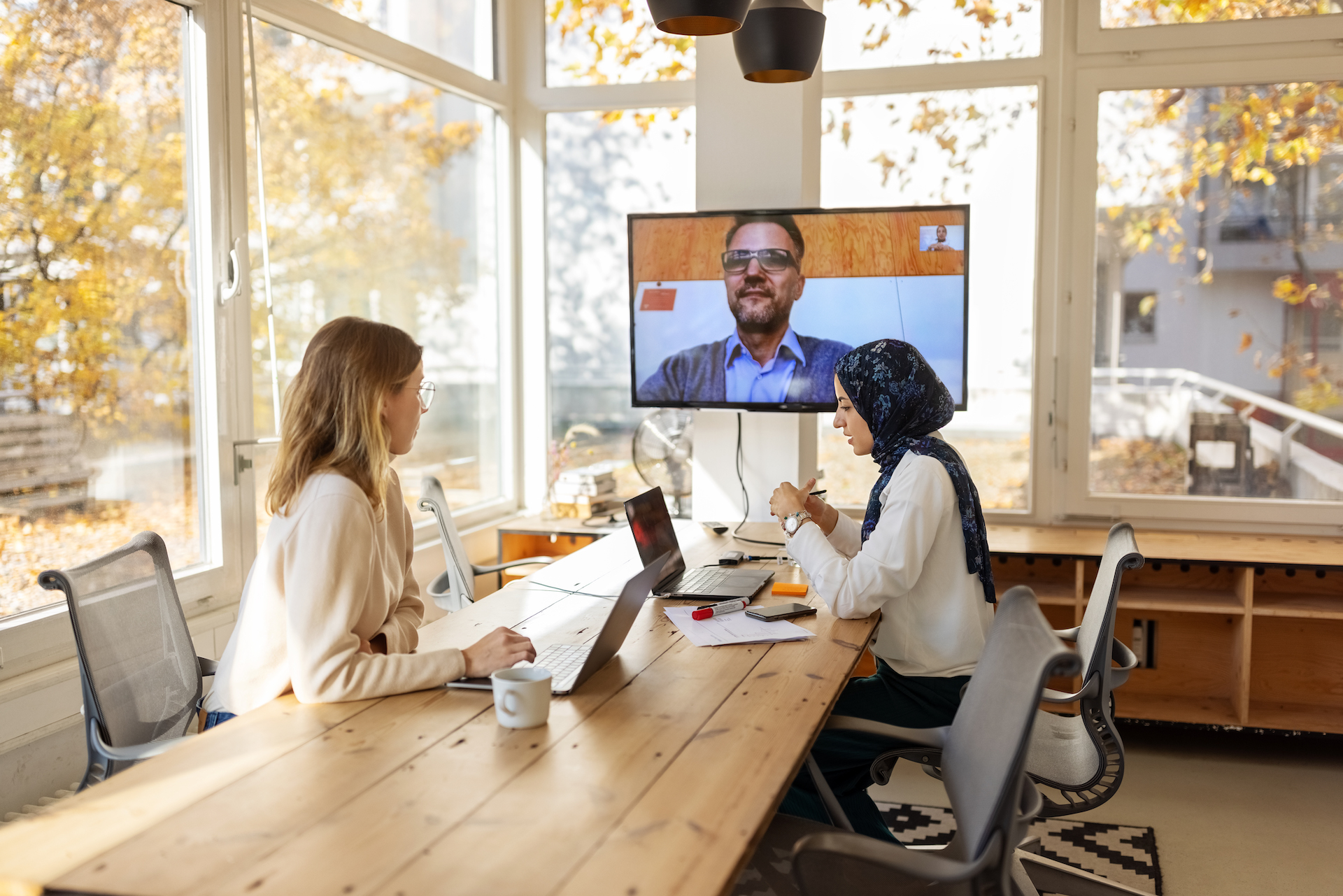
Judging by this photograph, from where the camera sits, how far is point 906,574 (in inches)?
92.0

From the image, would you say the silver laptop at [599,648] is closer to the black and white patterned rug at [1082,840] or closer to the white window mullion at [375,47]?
the black and white patterned rug at [1082,840]

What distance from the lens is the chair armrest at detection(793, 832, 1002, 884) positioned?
139 cm

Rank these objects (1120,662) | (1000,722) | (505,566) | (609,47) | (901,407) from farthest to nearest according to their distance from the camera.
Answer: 1. (609,47)
2. (505,566)
3. (901,407)
4. (1120,662)
5. (1000,722)

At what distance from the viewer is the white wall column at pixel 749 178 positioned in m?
3.82

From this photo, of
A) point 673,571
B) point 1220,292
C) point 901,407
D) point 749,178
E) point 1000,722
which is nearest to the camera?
point 1000,722

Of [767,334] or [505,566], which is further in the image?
[767,334]

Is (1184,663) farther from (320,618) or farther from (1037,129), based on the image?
(320,618)

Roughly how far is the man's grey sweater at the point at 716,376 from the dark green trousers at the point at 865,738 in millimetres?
1382

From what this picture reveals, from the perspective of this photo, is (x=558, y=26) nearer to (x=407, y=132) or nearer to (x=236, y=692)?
(x=407, y=132)

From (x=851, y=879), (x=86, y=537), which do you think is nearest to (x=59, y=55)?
(x=86, y=537)

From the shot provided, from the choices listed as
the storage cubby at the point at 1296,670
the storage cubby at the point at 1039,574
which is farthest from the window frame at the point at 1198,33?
the storage cubby at the point at 1296,670

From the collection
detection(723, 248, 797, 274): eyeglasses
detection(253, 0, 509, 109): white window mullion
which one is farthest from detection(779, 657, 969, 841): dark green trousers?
detection(253, 0, 509, 109): white window mullion

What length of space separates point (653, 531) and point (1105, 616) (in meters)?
1.06

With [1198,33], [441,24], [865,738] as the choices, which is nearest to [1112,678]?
[865,738]
